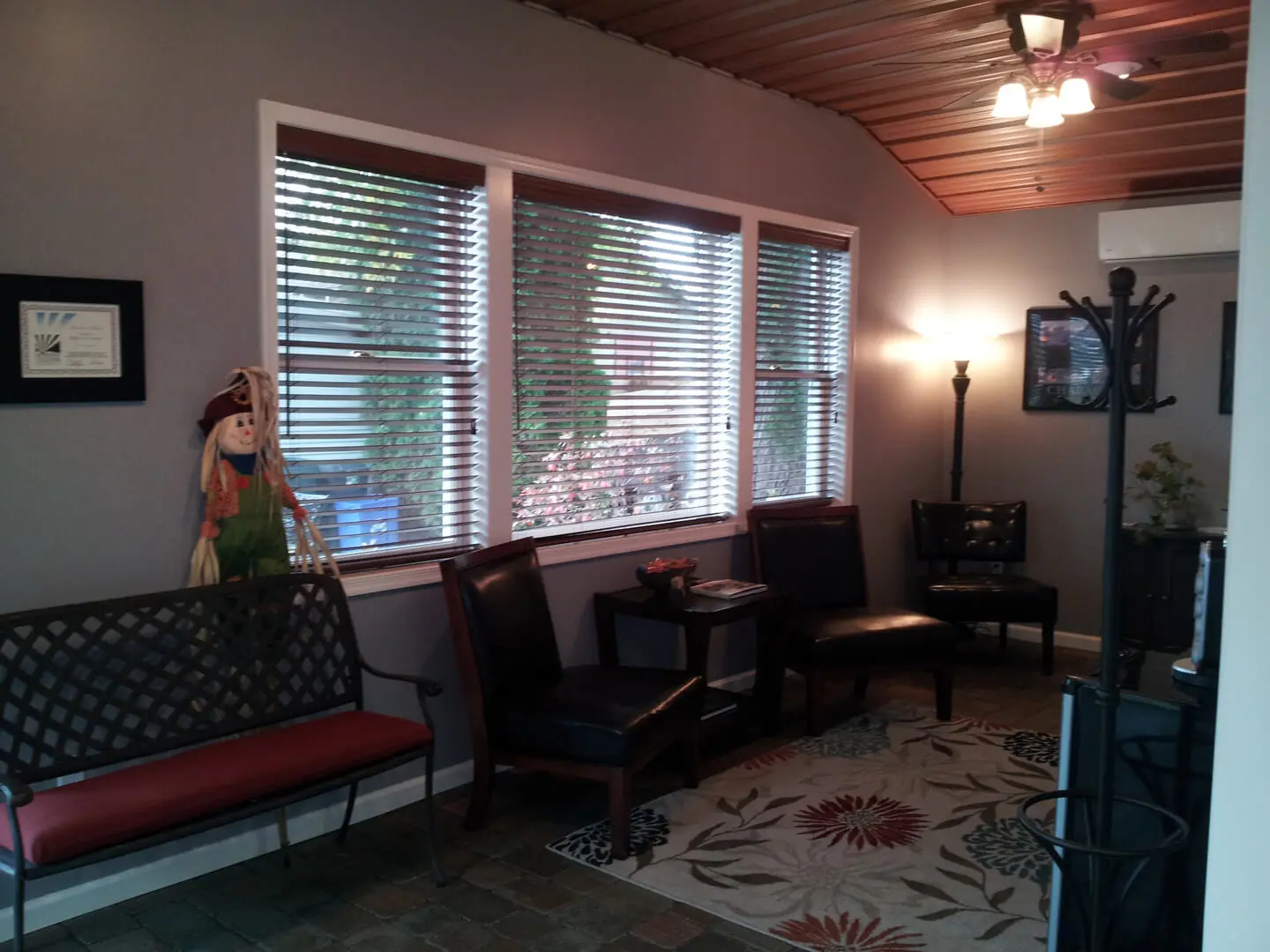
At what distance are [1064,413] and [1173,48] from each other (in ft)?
9.27

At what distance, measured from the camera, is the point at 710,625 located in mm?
3822

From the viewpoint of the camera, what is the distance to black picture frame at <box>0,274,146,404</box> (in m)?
2.62

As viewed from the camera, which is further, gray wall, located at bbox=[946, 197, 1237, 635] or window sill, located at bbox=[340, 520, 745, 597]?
gray wall, located at bbox=[946, 197, 1237, 635]

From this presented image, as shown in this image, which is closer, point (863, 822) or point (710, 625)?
point (863, 822)

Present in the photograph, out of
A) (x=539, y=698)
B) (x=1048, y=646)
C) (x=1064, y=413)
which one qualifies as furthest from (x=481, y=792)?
(x=1064, y=413)

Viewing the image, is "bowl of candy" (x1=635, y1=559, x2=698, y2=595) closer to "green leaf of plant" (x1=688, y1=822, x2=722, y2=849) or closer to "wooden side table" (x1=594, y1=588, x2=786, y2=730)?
"wooden side table" (x1=594, y1=588, x2=786, y2=730)

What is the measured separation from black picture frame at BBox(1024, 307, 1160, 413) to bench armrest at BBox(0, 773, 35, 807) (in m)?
5.27

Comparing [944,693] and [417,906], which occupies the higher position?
[944,693]

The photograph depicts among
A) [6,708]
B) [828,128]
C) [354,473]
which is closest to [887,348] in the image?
[828,128]

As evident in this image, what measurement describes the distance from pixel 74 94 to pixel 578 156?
5.96 ft

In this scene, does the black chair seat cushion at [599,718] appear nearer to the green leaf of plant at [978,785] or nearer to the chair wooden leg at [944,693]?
the green leaf of plant at [978,785]

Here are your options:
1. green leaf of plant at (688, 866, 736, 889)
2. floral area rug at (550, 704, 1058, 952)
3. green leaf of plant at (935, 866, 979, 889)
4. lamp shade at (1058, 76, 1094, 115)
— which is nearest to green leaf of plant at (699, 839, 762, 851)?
floral area rug at (550, 704, 1058, 952)

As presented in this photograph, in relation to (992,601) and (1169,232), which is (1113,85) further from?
(992,601)

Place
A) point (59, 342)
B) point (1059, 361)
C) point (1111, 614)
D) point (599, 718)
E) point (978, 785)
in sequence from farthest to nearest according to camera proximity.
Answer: point (1059, 361), point (978, 785), point (599, 718), point (59, 342), point (1111, 614)
